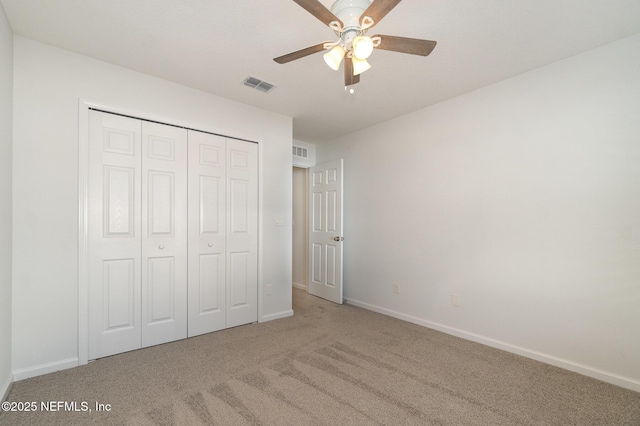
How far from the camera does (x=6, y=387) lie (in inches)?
77.9

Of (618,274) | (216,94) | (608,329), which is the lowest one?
(608,329)

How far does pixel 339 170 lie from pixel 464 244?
198 cm

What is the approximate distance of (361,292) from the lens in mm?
4211

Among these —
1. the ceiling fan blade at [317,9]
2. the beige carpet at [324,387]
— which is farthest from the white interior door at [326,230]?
the ceiling fan blade at [317,9]

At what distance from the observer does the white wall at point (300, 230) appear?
17.3 feet

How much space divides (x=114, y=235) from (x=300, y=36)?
2.31 metres

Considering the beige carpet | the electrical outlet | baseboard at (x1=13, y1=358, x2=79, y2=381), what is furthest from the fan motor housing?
baseboard at (x1=13, y1=358, x2=79, y2=381)

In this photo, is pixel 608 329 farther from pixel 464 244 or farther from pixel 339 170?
pixel 339 170

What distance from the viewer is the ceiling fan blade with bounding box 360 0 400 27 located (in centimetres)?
138

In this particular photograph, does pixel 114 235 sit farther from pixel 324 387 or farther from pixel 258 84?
pixel 324 387

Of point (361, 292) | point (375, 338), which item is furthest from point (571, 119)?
point (361, 292)

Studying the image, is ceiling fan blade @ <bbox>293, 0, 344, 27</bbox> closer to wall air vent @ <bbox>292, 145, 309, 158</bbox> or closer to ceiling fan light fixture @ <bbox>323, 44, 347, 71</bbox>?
ceiling fan light fixture @ <bbox>323, 44, 347, 71</bbox>

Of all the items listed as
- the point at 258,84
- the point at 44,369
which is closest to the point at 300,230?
the point at 258,84

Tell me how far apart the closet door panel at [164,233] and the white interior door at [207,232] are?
0.08m
